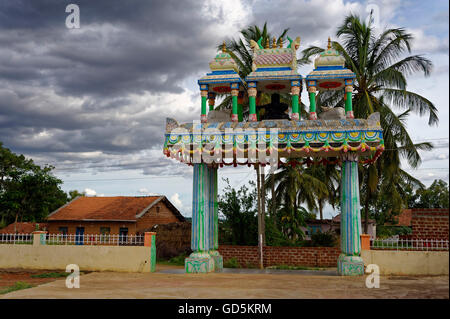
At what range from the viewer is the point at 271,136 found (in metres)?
12.4

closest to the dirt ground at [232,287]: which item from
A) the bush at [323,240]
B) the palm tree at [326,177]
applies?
the bush at [323,240]

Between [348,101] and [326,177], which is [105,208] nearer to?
[326,177]

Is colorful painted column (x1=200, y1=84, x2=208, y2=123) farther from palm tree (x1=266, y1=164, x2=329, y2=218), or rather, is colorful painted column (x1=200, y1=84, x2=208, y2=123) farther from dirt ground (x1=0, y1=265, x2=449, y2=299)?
palm tree (x1=266, y1=164, x2=329, y2=218)

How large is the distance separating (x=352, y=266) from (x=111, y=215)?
1806 cm

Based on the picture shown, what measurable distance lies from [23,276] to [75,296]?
530 centimetres

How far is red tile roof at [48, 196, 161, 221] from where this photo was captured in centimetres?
2634

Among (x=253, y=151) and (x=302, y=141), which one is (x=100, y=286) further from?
(x=302, y=141)

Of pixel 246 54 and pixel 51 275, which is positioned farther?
pixel 246 54

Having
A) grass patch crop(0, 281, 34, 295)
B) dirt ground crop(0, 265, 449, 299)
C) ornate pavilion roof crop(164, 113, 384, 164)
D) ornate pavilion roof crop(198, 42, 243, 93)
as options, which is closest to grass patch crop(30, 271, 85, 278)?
dirt ground crop(0, 265, 449, 299)

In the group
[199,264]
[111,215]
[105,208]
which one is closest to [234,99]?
[199,264]

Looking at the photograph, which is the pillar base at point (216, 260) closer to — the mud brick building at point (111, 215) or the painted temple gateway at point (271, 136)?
the painted temple gateway at point (271, 136)

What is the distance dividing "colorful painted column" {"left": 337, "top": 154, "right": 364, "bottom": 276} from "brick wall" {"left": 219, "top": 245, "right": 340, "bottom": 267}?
362 cm

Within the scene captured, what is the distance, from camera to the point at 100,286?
10570mm
